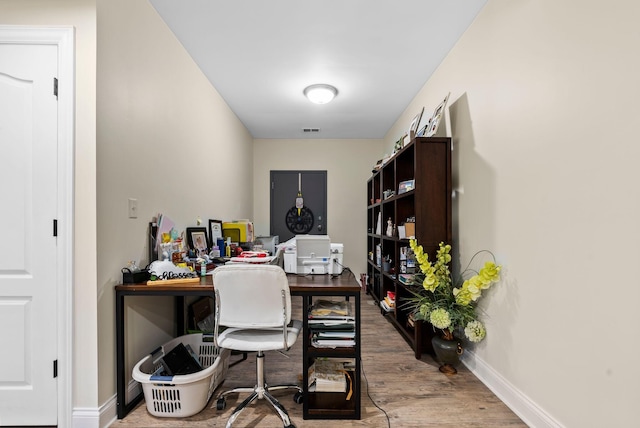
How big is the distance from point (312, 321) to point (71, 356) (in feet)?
4.29

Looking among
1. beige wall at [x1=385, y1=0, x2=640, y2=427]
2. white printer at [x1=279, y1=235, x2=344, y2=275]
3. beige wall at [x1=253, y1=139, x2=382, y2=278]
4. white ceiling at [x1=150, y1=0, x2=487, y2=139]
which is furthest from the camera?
beige wall at [x1=253, y1=139, x2=382, y2=278]

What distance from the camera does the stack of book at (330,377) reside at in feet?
5.95

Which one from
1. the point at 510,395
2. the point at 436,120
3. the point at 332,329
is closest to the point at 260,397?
the point at 332,329

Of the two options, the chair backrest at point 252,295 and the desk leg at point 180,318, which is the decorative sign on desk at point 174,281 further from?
the desk leg at point 180,318

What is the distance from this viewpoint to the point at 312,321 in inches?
72.2

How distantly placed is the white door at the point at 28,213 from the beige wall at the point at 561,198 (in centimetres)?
261

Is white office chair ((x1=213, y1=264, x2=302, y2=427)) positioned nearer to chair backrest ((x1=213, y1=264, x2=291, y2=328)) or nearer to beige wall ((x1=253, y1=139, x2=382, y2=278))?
chair backrest ((x1=213, y1=264, x2=291, y2=328))

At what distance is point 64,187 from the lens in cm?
165

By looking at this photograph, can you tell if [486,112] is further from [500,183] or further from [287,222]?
[287,222]

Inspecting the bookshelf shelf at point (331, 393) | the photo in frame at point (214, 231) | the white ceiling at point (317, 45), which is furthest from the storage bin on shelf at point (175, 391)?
the white ceiling at point (317, 45)

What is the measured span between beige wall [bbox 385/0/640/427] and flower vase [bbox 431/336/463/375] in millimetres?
160

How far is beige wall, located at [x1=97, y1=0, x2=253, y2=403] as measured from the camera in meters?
1.72

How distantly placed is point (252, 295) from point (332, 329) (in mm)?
533

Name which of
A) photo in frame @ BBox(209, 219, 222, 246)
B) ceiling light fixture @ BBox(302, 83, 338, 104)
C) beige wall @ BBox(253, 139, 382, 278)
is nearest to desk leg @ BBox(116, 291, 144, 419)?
photo in frame @ BBox(209, 219, 222, 246)
